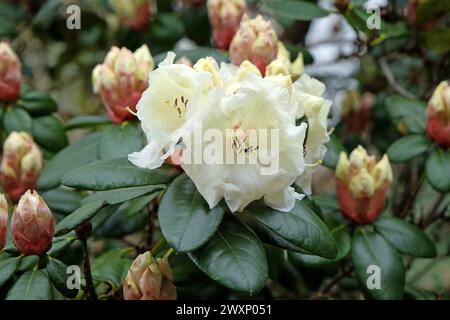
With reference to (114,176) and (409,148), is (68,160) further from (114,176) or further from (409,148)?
(409,148)

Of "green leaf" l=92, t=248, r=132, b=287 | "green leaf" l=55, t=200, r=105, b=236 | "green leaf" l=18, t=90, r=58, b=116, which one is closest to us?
"green leaf" l=55, t=200, r=105, b=236

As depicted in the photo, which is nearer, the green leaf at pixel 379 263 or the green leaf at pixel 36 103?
the green leaf at pixel 379 263

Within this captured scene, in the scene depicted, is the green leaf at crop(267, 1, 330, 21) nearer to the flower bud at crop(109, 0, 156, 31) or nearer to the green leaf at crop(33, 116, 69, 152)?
the flower bud at crop(109, 0, 156, 31)

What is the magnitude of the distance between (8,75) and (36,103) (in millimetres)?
108

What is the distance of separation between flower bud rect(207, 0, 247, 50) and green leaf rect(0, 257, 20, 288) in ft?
2.47

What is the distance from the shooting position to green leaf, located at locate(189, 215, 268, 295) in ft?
3.32

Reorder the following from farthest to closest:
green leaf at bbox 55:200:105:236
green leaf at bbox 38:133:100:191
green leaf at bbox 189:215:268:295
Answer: green leaf at bbox 38:133:100:191
green leaf at bbox 55:200:105:236
green leaf at bbox 189:215:268:295

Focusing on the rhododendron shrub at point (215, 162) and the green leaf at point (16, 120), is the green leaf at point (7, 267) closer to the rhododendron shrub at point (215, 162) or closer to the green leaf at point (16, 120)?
the rhododendron shrub at point (215, 162)

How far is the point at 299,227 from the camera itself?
1.08 metres

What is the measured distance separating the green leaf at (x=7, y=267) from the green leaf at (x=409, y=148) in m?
0.86

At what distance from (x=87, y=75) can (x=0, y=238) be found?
160 centimetres

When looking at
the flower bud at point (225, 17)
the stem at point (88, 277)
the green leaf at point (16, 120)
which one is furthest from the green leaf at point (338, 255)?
the green leaf at point (16, 120)

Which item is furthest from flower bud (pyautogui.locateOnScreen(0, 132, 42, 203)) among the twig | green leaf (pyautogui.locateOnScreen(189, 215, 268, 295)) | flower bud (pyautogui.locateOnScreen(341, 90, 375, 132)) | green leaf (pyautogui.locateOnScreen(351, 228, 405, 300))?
flower bud (pyautogui.locateOnScreen(341, 90, 375, 132))

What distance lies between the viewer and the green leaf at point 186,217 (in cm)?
102
